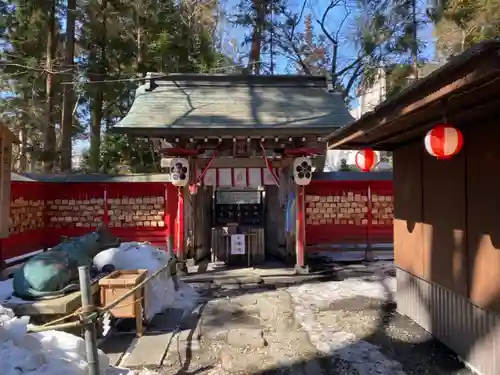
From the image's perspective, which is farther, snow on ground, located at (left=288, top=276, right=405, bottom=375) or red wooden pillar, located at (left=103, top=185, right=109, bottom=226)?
red wooden pillar, located at (left=103, top=185, right=109, bottom=226)

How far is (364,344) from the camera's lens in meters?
5.62

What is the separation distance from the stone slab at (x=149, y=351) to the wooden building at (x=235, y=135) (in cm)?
467

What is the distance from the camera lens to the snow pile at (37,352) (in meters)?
3.40

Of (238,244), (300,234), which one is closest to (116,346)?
(238,244)

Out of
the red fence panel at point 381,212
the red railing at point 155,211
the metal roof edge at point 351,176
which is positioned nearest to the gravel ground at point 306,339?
the red railing at point 155,211

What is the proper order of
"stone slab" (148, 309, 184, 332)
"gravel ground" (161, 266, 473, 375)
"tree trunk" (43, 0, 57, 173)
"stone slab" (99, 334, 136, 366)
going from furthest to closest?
"tree trunk" (43, 0, 57, 173), "stone slab" (148, 309, 184, 332), "stone slab" (99, 334, 136, 366), "gravel ground" (161, 266, 473, 375)

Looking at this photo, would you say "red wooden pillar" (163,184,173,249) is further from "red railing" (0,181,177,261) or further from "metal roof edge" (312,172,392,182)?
"metal roof edge" (312,172,392,182)

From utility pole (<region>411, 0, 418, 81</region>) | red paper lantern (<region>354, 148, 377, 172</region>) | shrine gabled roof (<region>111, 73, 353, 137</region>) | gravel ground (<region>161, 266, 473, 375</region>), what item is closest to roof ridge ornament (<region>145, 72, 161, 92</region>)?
shrine gabled roof (<region>111, 73, 353, 137</region>)

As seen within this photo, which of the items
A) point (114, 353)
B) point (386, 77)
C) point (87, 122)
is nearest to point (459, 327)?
point (114, 353)

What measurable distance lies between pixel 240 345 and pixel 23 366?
302 centimetres

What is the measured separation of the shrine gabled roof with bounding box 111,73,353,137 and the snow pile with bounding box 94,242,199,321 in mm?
3249

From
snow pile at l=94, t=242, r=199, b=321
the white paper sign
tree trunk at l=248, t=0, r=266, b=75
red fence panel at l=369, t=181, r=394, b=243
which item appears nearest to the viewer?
snow pile at l=94, t=242, r=199, b=321

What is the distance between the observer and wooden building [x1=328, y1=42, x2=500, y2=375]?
12.6 feet

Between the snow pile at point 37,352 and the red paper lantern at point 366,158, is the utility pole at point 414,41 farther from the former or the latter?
the snow pile at point 37,352
